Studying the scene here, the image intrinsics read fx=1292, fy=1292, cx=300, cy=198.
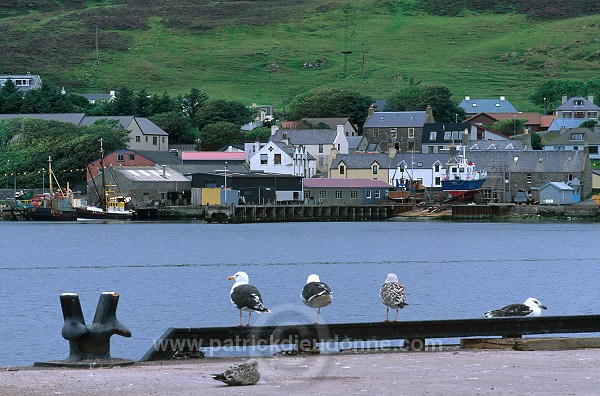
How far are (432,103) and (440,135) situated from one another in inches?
976

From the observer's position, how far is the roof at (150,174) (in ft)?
397

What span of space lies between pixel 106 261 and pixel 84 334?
50.2 metres

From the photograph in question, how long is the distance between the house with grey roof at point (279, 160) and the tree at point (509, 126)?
40719 mm

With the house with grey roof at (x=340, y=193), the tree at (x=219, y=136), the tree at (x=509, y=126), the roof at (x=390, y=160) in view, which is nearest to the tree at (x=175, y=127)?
the tree at (x=219, y=136)

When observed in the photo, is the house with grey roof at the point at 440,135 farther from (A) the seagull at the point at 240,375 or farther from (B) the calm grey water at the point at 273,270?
(A) the seagull at the point at 240,375

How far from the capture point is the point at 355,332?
21078mm

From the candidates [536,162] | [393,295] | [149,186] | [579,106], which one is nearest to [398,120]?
[579,106]

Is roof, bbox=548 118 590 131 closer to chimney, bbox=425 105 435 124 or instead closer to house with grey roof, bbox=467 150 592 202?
chimney, bbox=425 105 435 124

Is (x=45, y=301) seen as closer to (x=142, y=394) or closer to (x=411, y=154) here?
(x=142, y=394)

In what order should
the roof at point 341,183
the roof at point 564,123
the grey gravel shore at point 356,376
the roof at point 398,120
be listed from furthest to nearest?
the roof at point 564,123, the roof at point 398,120, the roof at point 341,183, the grey gravel shore at point 356,376

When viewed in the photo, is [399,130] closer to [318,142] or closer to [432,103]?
[318,142]

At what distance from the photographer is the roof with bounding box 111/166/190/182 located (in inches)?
4761

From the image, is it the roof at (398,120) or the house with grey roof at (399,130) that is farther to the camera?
the roof at (398,120)

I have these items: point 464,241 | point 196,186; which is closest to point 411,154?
point 196,186
